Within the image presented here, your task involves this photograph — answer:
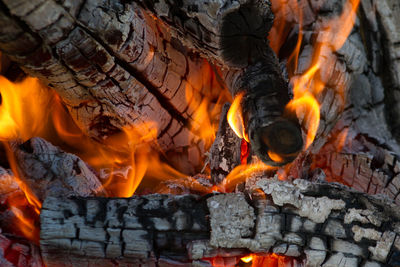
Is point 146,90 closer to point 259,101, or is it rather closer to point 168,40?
point 168,40

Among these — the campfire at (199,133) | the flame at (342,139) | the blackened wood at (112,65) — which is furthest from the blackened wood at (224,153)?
the flame at (342,139)

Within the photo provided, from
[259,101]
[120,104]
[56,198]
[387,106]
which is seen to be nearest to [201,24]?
[259,101]

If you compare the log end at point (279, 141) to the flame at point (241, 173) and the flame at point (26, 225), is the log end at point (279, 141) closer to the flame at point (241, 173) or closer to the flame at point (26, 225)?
the flame at point (241, 173)

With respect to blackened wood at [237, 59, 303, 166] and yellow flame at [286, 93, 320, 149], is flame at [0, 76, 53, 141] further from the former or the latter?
→ yellow flame at [286, 93, 320, 149]

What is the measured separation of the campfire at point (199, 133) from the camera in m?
1.80

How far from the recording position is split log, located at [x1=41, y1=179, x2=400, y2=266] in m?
1.77

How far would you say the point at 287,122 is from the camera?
1.83 metres

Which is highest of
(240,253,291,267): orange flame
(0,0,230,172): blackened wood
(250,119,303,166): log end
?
(0,0,230,172): blackened wood

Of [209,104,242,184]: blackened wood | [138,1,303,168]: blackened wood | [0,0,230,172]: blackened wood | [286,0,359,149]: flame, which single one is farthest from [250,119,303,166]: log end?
[0,0,230,172]: blackened wood

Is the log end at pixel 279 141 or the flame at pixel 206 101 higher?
the flame at pixel 206 101

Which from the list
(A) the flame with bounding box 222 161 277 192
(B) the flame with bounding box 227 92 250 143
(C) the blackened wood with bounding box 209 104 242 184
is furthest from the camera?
(C) the blackened wood with bounding box 209 104 242 184

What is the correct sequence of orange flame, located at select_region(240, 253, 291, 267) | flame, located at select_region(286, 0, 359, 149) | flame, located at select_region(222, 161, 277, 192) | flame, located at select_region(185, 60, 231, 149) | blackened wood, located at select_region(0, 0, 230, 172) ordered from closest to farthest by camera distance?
orange flame, located at select_region(240, 253, 291, 267)
blackened wood, located at select_region(0, 0, 230, 172)
flame, located at select_region(222, 161, 277, 192)
flame, located at select_region(286, 0, 359, 149)
flame, located at select_region(185, 60, 231, 149)

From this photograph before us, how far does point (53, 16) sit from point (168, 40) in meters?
0.97

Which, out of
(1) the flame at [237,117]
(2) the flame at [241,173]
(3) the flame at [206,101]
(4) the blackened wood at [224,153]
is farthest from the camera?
(3) the flame at [206,101]
